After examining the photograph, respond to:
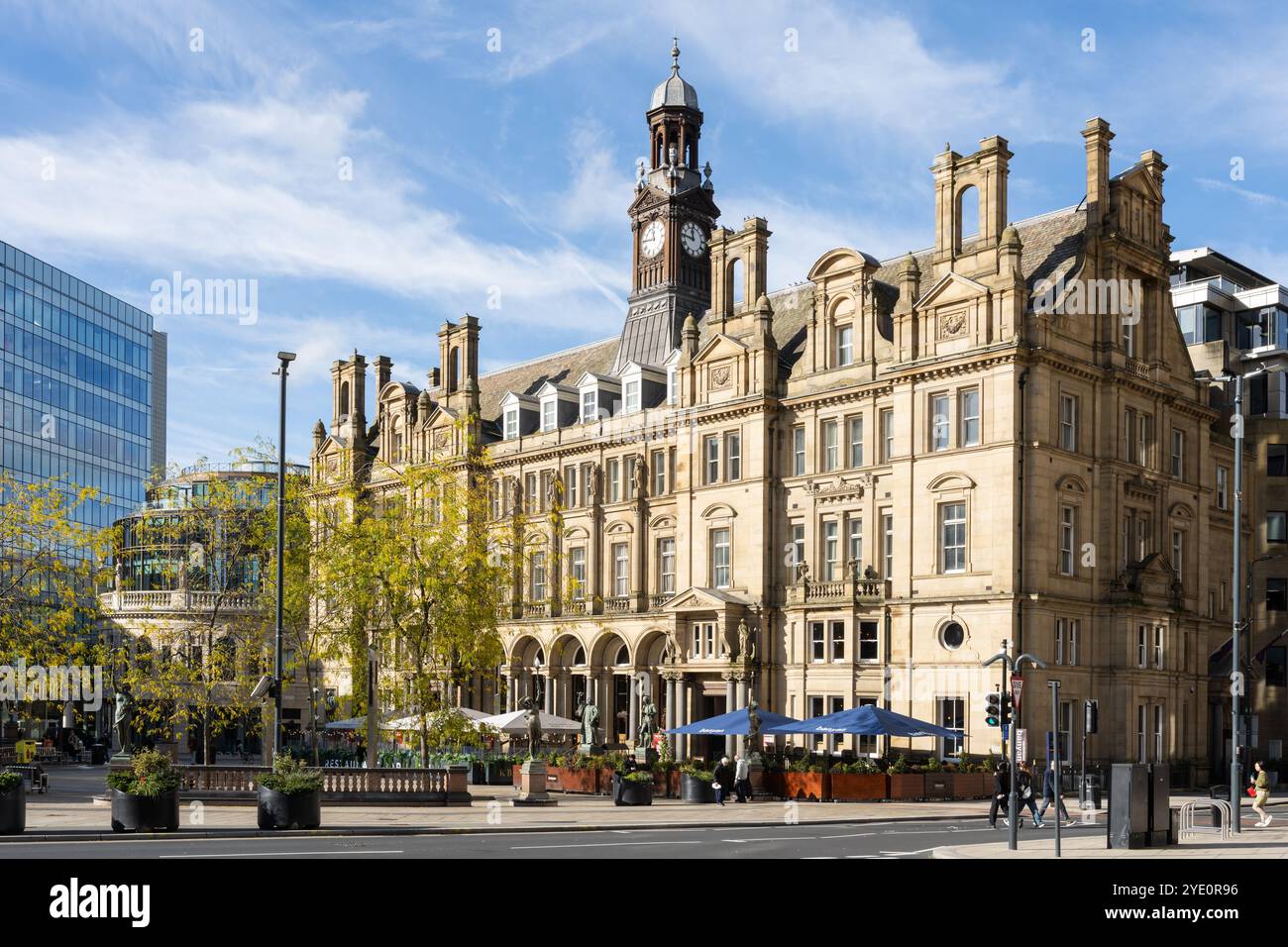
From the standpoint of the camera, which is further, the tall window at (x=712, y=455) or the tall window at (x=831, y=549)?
the tall window at (x=712, y=455)

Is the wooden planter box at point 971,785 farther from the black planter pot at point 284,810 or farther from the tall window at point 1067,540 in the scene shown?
the black planter pot at point 284,810

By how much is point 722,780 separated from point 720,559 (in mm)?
22875

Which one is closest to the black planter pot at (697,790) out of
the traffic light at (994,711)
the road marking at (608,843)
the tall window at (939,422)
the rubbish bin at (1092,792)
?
the rubbish bin at (1092,792)

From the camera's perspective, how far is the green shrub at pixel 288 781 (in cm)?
3284

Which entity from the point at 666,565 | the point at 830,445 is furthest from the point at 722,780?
the point at 666,565

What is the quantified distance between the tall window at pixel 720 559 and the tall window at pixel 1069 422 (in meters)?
16.3

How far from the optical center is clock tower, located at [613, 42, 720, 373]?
3241 inches

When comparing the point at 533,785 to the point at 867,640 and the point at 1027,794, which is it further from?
the point at 867,640

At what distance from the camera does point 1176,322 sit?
67.9 meters

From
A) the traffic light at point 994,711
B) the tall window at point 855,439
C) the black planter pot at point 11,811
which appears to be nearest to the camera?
the black planter pot at point 11,811

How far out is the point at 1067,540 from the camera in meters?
61.2

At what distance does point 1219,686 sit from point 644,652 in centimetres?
2638
